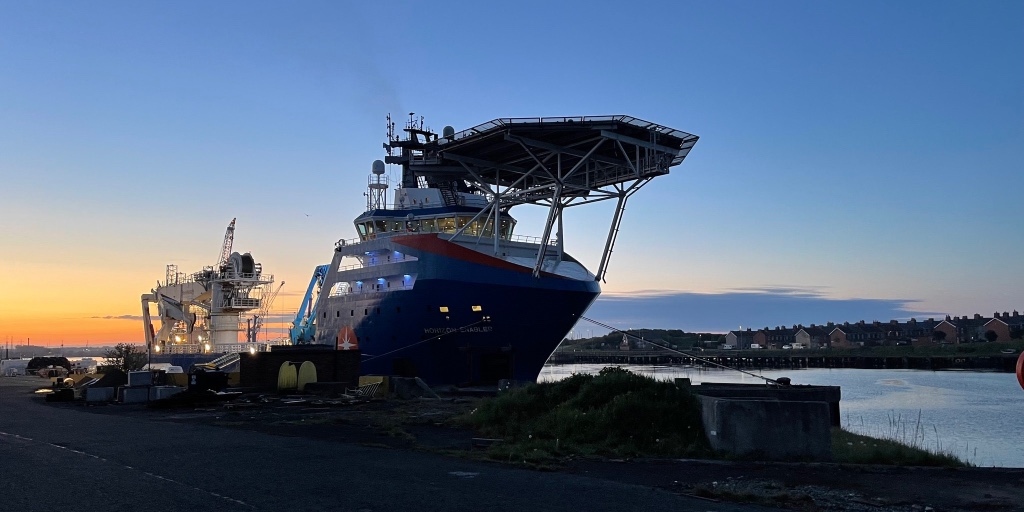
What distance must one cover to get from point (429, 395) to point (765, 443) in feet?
75.6

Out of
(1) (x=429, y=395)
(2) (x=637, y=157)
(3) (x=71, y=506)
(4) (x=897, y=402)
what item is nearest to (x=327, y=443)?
(3) (x=71, y=506)

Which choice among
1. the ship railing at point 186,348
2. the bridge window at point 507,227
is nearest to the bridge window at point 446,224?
the bridge window at point 507,227

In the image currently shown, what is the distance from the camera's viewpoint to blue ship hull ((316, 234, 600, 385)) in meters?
40.8

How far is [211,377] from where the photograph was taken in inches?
1405

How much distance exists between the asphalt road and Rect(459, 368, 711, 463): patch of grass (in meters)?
2.74

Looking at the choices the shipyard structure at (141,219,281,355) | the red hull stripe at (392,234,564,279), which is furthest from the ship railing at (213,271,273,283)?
the red hull stripe at (392,234,564,279)

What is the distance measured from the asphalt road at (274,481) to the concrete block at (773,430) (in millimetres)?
4226

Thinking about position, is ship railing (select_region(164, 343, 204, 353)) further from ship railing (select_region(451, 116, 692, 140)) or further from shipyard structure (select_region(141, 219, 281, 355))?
ship railing (select_region(451, 116, 692, 140))

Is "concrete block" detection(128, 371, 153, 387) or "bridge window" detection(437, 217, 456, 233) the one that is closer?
"concrete block" detection(128, 371, 153, 387)

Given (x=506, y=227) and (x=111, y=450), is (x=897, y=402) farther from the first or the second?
(x=111, y=450)

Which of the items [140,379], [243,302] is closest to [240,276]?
[243,302]

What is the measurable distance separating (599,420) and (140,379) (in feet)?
91.9

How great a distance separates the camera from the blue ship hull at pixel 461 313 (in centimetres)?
4081

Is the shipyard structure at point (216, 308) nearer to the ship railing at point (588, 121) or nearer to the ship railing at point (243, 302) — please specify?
the ship railing at point (243, 302)
